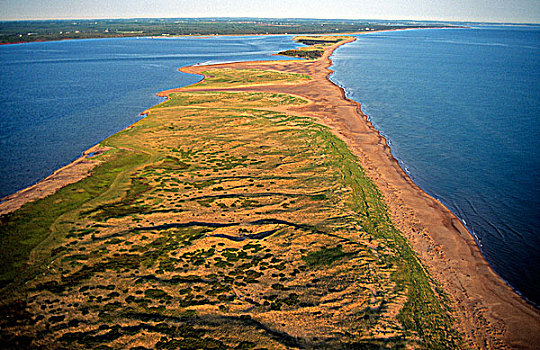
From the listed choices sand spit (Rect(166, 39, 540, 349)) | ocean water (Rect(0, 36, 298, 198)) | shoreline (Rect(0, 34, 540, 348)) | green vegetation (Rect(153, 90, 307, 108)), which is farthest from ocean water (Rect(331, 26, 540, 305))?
ocean water (Rect(0, 36, 298, 198))

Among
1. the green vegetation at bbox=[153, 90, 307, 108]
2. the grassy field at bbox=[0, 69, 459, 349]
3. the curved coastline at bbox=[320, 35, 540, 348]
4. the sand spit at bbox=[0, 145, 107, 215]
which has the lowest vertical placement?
the curved coastline at bbox=[320, 35, 540, 348]

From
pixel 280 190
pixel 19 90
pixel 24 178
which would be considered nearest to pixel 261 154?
pixel 280 190

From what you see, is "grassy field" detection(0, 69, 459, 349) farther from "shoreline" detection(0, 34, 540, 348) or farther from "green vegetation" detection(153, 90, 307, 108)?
"green vegetation" detection(153, 90, 307, 108)

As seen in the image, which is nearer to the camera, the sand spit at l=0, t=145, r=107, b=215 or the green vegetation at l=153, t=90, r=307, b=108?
the sand spit at l=0, t=145, r=107, b=215

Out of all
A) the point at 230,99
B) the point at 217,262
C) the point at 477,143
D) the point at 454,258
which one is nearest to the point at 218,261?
the point at 217,262

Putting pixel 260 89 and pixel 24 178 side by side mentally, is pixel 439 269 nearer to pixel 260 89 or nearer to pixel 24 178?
pixel 24 178

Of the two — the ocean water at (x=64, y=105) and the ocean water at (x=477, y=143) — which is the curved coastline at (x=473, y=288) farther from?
the ocean water at (x=64, y=105)

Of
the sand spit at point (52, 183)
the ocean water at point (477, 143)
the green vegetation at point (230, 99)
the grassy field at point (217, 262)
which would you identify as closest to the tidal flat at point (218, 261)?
the grassy field at point (217, 262)
